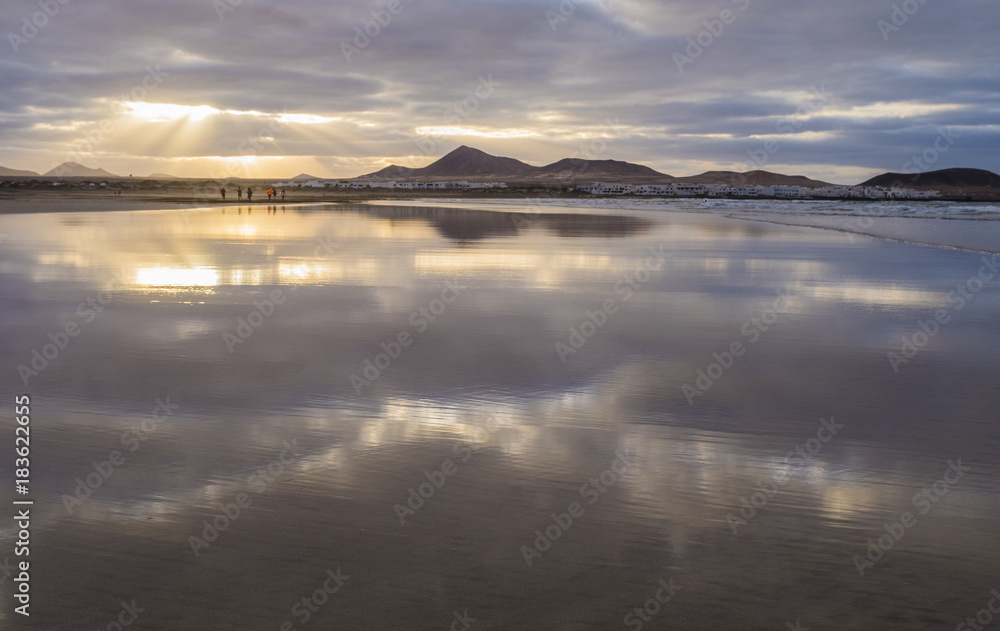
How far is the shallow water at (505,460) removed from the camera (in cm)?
438

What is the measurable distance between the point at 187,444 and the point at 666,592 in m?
4.08

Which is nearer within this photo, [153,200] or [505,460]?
[505,460]

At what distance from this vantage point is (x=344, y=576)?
4.52 meters

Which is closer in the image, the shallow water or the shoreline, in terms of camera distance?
the shallow water

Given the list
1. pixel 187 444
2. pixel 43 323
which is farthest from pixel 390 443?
pixel 43 323

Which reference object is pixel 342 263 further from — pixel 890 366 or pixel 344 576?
pixel 344 576

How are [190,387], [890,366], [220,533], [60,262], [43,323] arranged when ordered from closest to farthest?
[220,533], [190,387], [890,366], [43,323], [60,262]

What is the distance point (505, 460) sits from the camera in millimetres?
6336

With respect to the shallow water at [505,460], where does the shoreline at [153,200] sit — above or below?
above

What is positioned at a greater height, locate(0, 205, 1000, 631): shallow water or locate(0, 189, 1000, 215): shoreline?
locate(0, 189, 1000, 215): shoreline

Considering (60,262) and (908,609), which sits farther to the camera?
(60,262)

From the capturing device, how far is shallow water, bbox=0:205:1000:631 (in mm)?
4383

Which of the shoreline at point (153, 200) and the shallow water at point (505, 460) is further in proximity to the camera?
the shoreline at point (153, 200)

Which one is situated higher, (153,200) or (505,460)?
(153,200)
